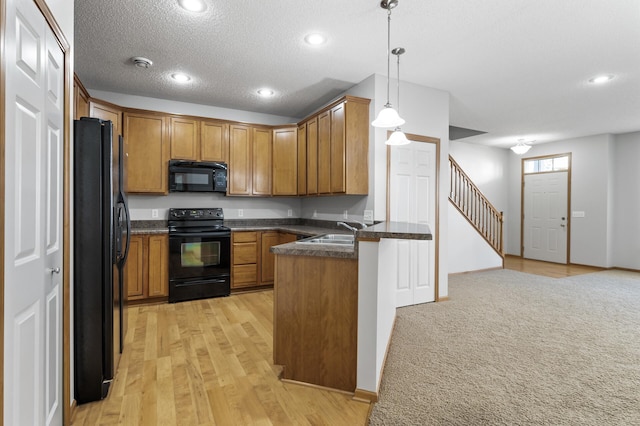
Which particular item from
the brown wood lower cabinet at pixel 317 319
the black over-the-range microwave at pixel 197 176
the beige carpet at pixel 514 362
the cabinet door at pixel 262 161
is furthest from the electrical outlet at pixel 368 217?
the black over-the-range microwave at pixel 197 176

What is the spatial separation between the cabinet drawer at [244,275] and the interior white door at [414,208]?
2052 mm

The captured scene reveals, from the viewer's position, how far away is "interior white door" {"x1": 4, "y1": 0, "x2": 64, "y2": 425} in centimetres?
108

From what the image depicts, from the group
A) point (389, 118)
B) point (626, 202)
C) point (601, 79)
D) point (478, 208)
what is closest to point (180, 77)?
point (389, 118)

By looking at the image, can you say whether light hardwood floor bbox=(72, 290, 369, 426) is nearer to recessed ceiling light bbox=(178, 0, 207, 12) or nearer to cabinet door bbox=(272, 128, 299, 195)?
cabinet door bbox=(272, 128, 299, 195)

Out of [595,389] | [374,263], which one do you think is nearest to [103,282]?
[374,263]

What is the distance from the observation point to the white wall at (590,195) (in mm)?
6266

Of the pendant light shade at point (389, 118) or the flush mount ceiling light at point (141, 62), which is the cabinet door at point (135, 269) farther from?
the pendant light shade at point (389, 118)

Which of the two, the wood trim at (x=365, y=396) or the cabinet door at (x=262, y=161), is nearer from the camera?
the wood trim at (x=365, y=396)

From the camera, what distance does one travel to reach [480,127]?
19.3 ft

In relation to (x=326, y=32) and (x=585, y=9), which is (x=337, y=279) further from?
(x=585, y=9)

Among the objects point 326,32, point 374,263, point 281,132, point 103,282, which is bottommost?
point 103,282

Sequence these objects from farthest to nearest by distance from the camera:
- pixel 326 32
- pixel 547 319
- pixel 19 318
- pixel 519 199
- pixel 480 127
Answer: pixel 519 199 < pixel 480 127 < pixel 547 319 < pixel 326 32 < pixel 19 318

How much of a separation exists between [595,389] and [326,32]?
3339 mm

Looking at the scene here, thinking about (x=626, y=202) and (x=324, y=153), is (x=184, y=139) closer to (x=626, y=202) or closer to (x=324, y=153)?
(x=324, y=153)
